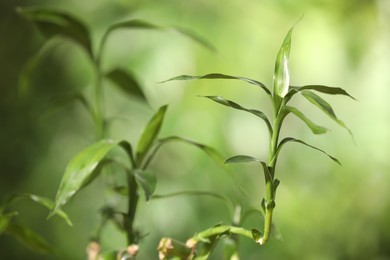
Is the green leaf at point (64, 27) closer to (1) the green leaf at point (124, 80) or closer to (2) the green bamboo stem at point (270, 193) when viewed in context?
(1) the green leaf at point (124, 80)

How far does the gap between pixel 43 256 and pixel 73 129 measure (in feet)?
0.87

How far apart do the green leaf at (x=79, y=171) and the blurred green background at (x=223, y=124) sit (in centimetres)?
72

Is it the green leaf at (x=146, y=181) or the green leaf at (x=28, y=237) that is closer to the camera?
the green leaf at (x=146, y=181)

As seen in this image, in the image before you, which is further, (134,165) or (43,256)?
(43,256)

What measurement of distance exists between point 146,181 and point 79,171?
0.05 m

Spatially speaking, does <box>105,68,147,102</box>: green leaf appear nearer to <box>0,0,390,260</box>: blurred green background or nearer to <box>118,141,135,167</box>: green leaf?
<box>118,141,135,167</box>: green leaf

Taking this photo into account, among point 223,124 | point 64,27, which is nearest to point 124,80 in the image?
point 64,27

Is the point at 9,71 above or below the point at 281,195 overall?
above

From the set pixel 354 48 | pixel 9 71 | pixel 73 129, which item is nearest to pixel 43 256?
pixel 73 129

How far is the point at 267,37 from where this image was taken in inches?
50.4

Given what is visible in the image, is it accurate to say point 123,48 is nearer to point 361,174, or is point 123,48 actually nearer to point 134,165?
point 361,174

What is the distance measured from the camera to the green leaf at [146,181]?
0.43 metres

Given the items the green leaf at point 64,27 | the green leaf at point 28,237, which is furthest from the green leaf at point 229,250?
the green leaf at point 64,27

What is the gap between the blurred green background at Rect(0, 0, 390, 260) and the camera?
1221 millimetres
